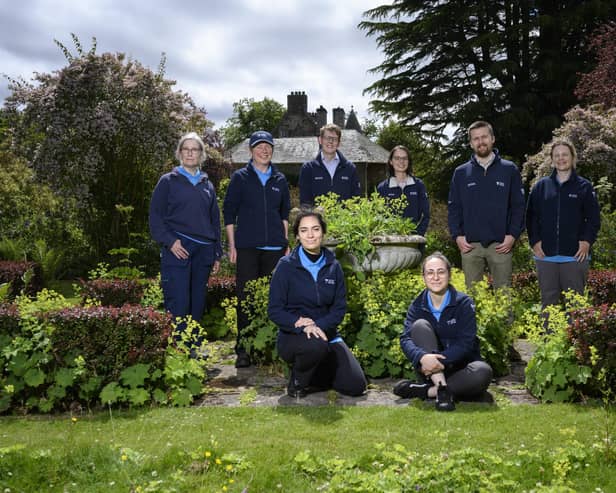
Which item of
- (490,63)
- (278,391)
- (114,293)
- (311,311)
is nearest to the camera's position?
(311,311)

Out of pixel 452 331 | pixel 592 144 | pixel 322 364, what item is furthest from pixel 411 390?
pixel 592 144

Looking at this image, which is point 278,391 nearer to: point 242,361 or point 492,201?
point 242,361

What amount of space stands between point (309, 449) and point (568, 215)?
3482 millimetres

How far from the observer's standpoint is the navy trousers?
17.6ft

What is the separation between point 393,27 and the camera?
20.5m

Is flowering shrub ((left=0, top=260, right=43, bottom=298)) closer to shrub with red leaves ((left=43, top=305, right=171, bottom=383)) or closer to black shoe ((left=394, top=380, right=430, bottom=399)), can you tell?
shrub with red leaves ((left=43, top=305, right=171, bottom=383))

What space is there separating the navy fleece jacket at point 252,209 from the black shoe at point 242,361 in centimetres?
101

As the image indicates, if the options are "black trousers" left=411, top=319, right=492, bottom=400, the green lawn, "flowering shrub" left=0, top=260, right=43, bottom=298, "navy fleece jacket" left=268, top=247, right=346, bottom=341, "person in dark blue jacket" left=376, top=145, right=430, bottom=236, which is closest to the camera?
the green lawn

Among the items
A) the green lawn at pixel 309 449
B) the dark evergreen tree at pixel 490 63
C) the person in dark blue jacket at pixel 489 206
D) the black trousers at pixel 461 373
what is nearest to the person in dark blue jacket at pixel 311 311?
the green lawn at pixel 309 449

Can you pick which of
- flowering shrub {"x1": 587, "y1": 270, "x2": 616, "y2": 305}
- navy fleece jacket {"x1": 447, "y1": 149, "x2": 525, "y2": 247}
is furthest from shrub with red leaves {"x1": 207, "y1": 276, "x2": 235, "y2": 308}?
flowering shrub {"x1": 587, "y1": 270, "x2": 616, "y2": 305}

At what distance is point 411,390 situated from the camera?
14.5ft

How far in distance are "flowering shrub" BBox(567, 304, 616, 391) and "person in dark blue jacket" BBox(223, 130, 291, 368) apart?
2.70 m

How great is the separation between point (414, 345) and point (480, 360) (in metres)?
0.52

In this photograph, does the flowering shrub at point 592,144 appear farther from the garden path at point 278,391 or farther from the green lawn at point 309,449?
the green lawn at point 309,449
